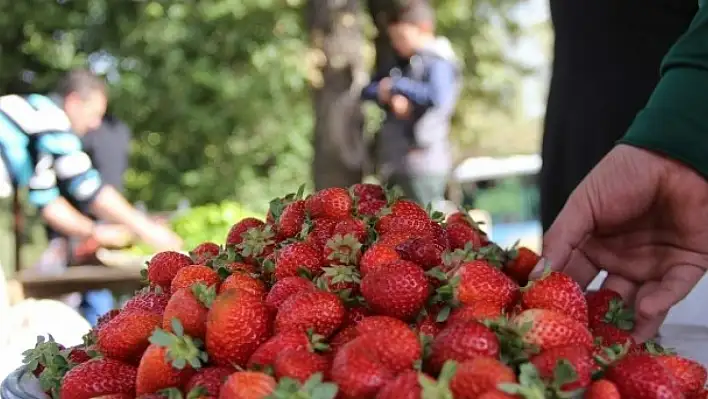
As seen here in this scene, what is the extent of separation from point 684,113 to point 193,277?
78 cm

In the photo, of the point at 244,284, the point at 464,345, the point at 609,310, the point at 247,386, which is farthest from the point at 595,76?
the point at 247,386

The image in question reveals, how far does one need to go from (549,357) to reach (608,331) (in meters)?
0.33

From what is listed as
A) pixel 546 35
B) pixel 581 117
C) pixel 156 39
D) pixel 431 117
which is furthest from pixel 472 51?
pixel 581 117

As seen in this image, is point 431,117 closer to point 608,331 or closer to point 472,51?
point 608,331

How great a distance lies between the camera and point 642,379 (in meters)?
0.81

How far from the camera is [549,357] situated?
31.9 inches

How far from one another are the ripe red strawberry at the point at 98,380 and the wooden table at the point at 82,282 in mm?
2761

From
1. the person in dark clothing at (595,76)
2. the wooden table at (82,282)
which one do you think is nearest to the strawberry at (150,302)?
the person in dark clothing at (595,76)

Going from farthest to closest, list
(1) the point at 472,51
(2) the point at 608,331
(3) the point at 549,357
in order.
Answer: (1) the point at 472,51
(2) the point at 608,331
(3) the point at 549,357

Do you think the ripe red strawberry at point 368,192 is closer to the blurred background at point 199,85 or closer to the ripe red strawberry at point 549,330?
the ripe red strawberry at point 549,330

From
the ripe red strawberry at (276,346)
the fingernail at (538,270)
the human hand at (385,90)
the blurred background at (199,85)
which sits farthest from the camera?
the blurred background at (199,85)

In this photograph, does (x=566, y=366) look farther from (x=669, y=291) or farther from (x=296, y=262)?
(x=669, y=291)

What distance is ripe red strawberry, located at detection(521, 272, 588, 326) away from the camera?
974 millimetres

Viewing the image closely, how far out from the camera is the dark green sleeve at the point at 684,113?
133 centimetres
